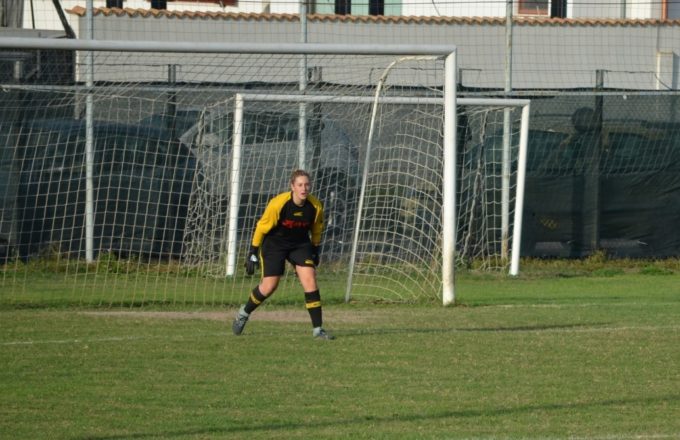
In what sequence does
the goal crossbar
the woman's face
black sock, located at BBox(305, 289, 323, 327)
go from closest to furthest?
the woman's face
black sock, located at BBox(305, 289, 323, 327)
the goal crossbar

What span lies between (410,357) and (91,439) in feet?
12.7

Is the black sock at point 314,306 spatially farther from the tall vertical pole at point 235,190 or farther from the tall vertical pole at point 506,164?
the tall vertical pole at point 506,164

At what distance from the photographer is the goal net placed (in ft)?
53.5

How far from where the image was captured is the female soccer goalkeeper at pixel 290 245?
11.6 m

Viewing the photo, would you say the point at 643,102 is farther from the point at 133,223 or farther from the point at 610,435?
the point at 610,435

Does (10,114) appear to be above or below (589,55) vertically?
below

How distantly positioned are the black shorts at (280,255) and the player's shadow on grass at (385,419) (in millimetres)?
3778

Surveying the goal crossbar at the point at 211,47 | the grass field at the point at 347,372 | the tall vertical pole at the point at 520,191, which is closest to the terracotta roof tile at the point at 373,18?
the tall vertical pole at the point at 520,191

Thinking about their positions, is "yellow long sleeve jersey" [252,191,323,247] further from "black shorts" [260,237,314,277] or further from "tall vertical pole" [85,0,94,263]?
"tall vertical pole" [85,0,94,263]

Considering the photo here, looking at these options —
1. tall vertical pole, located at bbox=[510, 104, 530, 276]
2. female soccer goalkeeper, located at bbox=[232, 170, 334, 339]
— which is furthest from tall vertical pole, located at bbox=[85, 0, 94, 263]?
tall vertical pole, located at bbox=[510, 104, 530, 276]

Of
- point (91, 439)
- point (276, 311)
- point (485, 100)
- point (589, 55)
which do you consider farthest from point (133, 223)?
point (589, 55)

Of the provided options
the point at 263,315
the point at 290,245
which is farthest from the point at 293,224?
the point at 263,315

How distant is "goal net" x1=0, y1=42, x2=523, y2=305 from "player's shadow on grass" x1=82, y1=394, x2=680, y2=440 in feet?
23.2

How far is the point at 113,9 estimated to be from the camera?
24891 millimetres
